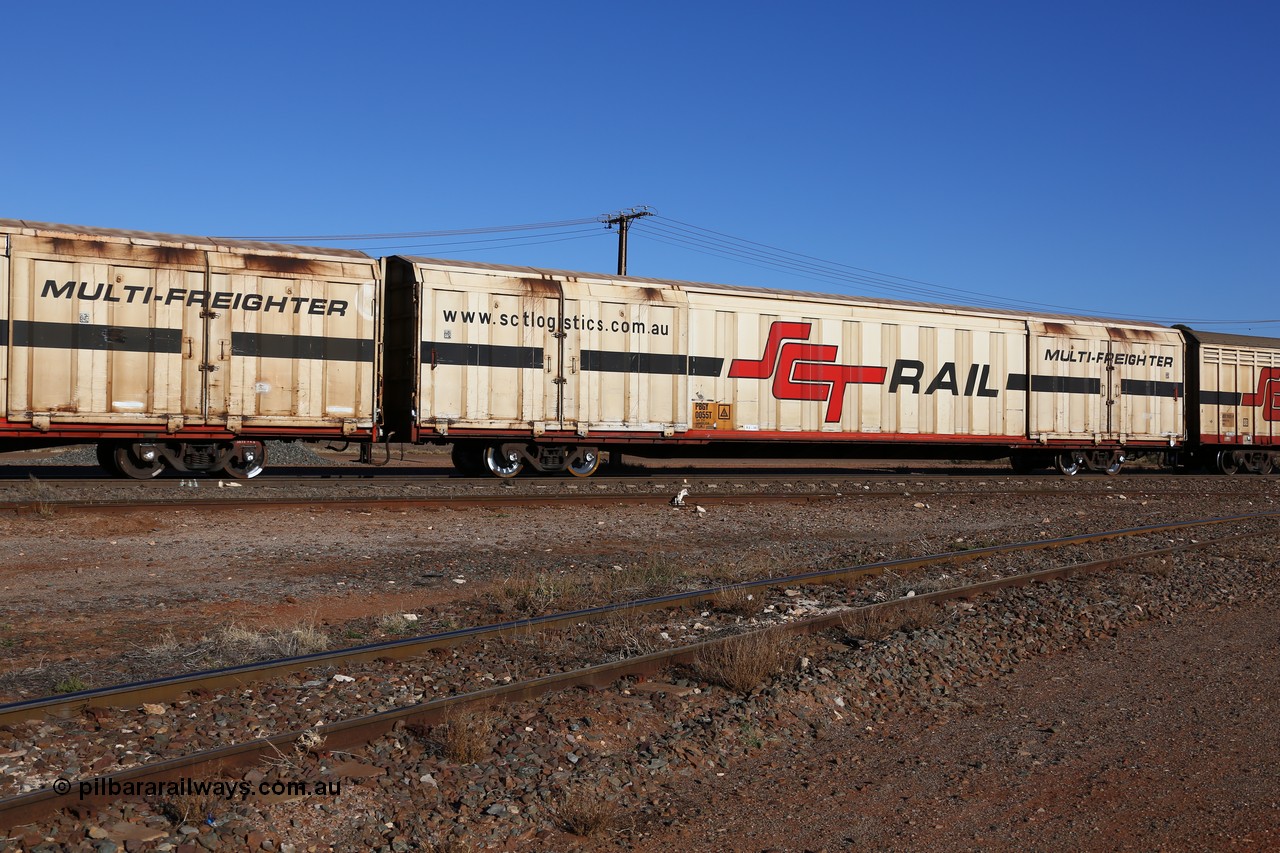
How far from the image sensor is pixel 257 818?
162 inches

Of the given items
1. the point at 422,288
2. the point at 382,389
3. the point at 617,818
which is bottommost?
the point at 617,818

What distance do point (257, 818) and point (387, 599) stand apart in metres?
4.98

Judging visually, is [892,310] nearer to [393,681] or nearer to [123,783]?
[393,681]

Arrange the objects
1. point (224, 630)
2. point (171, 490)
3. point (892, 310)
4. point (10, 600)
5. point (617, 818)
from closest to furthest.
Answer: point (617, 818), point (224, 630), point (10, 600), point (171, 490), point (892, 310)

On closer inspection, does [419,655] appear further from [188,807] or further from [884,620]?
[884,620]

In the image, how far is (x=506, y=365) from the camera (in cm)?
1773

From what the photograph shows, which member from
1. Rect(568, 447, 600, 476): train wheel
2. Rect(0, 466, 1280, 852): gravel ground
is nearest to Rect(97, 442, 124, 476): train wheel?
Rect(0, 466, 1280, 852): gravel ground

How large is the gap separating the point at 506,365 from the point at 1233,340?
64.9 ft

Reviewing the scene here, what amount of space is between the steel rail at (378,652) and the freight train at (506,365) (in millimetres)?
8423

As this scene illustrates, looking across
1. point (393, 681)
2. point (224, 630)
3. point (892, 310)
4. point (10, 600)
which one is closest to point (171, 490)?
point (10, 600)

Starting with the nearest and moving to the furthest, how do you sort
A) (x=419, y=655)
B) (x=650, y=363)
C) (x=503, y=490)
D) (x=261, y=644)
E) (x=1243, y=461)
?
(x=419, y=655), (x=261, y=644), (x=503, y=490), (x=650, y=363), (x=1243, y=461)

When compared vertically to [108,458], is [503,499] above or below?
below

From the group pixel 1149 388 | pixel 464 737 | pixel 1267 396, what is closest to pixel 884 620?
pixel 464 737

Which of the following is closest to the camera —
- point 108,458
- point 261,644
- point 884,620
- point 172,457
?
point 261,644
